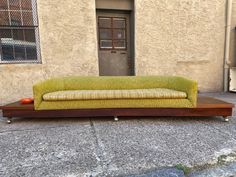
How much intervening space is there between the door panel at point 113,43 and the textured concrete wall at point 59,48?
515 millimetres

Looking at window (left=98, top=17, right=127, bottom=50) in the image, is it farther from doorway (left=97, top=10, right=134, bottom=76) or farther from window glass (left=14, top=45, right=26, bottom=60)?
window glass (left=14, top=45, right=26, bottom=60)

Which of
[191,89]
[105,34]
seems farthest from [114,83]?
[105,34]

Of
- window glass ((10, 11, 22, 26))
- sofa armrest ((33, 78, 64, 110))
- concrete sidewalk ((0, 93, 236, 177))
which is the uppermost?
window glass ((10, 11, 22, 26))

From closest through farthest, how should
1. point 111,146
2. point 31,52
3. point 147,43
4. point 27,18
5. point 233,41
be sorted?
1. point 111,146
2. point 27,18
3. point 31,52
4. point 147,43
5. point 233,41

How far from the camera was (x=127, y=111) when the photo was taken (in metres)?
3.20

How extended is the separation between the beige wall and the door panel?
48 cm

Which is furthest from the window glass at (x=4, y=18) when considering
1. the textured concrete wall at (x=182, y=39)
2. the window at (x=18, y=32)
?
the textured concrete wall at (x=182, y=39)

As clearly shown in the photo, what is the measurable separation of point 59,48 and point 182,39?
3399 millimetres

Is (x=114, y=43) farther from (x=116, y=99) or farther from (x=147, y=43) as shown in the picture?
(x=116, y=99)

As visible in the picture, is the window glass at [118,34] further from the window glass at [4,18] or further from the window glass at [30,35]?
the window glass at [4,18]

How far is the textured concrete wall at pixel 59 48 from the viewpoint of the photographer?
14.3ft

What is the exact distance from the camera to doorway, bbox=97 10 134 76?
517cm

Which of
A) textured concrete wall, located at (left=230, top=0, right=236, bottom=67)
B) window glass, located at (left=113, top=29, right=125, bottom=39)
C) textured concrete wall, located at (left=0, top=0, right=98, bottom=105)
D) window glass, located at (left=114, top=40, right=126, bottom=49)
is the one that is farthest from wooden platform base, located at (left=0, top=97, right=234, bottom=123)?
textured concrete wall, located at (left=230, top=0, right=236, bottom=67)

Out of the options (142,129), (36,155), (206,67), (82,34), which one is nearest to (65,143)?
(36,155)
